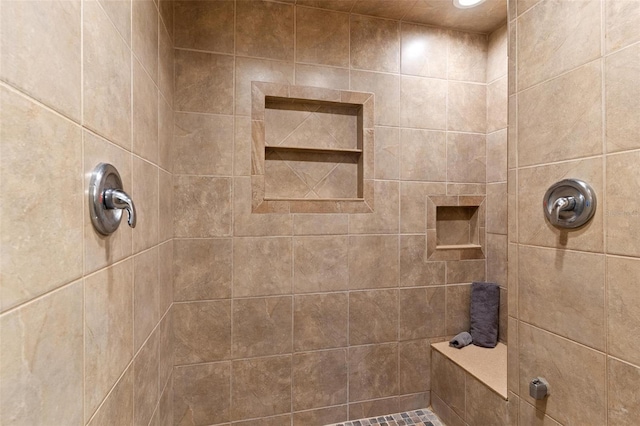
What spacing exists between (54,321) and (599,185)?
138 centimetres

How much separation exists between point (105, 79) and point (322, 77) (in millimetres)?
1274

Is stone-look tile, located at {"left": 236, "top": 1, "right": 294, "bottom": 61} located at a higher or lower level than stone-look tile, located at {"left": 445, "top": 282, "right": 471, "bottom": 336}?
higher

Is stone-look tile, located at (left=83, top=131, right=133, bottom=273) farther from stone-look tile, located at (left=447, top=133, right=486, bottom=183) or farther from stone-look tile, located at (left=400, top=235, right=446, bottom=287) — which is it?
stone-look tile, located at (left=447, top=133, right=486, bottom=183)

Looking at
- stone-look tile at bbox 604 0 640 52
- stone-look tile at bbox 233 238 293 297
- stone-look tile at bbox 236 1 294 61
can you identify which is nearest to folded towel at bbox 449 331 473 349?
stone-look tile at bbox 233 238 293 297

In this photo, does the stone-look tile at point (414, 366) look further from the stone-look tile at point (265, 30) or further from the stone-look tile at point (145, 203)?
the stone-look tile at point (265, 30)

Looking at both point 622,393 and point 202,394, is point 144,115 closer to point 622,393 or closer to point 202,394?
point 202,394

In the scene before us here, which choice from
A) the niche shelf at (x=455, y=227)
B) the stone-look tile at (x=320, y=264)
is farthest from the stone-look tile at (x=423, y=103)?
the stone-look tile at (x=320, y=264)

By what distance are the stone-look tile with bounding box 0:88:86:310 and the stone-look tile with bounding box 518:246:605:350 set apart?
1359 millimetres

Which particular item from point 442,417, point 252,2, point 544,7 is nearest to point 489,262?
point 442,417

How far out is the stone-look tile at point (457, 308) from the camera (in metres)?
1.99

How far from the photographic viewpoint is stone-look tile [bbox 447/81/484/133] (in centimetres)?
202

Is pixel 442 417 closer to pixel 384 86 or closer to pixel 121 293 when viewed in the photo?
pixel 121 293

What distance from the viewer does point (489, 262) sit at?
2.06 m

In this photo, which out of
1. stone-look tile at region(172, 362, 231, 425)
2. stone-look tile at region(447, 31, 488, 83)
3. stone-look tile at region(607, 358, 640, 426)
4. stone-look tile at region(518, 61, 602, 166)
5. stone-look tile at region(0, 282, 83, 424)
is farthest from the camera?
stone-look tile at region(447, 31, 488, 83)
